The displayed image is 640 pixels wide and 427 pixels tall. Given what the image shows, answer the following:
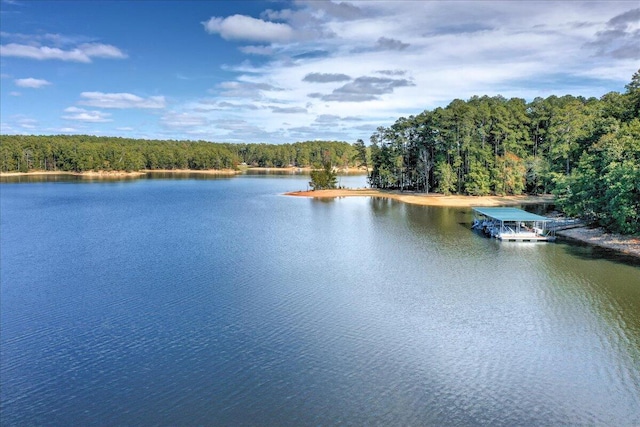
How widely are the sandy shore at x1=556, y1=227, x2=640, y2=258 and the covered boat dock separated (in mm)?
2506

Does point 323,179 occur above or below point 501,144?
below

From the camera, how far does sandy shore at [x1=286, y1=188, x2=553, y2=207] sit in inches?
3138

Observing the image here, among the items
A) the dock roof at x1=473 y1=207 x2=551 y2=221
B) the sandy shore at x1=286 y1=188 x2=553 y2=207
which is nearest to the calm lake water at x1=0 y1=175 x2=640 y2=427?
the dock roof at x1=473 y1=207 x2=551 y2=221

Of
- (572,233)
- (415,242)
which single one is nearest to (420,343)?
(415,242)

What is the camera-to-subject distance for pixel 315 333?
24.0 metres

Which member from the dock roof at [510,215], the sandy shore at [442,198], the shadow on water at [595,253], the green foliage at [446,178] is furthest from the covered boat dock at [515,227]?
the green foliage at [446,178]

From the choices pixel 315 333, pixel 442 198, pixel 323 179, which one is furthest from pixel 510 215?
pixel 323 179

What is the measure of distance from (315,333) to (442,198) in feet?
221

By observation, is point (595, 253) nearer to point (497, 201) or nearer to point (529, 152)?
point (497, 201)

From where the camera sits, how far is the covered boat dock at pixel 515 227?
48.8 m

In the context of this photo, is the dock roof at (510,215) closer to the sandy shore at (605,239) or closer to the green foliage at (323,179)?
the sandy shore at (605,239)

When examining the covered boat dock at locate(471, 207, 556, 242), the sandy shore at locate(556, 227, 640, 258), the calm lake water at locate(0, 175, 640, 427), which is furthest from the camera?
the covered boat dock at locate(471, 207, 556, 242)

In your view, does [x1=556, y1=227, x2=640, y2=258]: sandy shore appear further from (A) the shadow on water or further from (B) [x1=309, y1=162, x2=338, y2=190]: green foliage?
(B) [x1=309, y1=162, x2=338, y2=190]: green foliage

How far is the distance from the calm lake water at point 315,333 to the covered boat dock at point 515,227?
2.32 m
